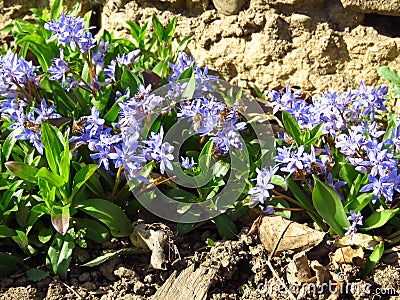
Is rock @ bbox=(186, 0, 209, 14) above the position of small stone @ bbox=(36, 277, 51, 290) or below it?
above

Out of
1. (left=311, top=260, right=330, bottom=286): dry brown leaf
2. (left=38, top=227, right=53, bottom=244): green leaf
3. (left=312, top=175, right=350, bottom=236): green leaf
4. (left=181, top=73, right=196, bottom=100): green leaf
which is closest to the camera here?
(left=311, top=260, right=330, bottom=286): dry brown leaf

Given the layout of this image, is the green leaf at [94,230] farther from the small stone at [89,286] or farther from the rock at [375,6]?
the rock at [375,6]

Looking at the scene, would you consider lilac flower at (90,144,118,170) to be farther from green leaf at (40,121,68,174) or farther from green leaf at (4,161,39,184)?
green leaf at (4,161,39,184)

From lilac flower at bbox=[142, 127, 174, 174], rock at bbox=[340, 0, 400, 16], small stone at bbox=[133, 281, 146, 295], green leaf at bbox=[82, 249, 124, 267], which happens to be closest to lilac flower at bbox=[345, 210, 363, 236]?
lilac flower at bbox=[142, 127, 174, 174]

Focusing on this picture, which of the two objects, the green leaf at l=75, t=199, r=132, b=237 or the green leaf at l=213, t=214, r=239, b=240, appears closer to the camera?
the green leaf at l=75, t=199, r=132, b=237

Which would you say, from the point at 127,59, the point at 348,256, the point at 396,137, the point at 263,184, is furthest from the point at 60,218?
the point at 396,137

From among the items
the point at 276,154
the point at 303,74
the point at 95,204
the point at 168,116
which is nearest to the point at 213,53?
the point at 303,74
